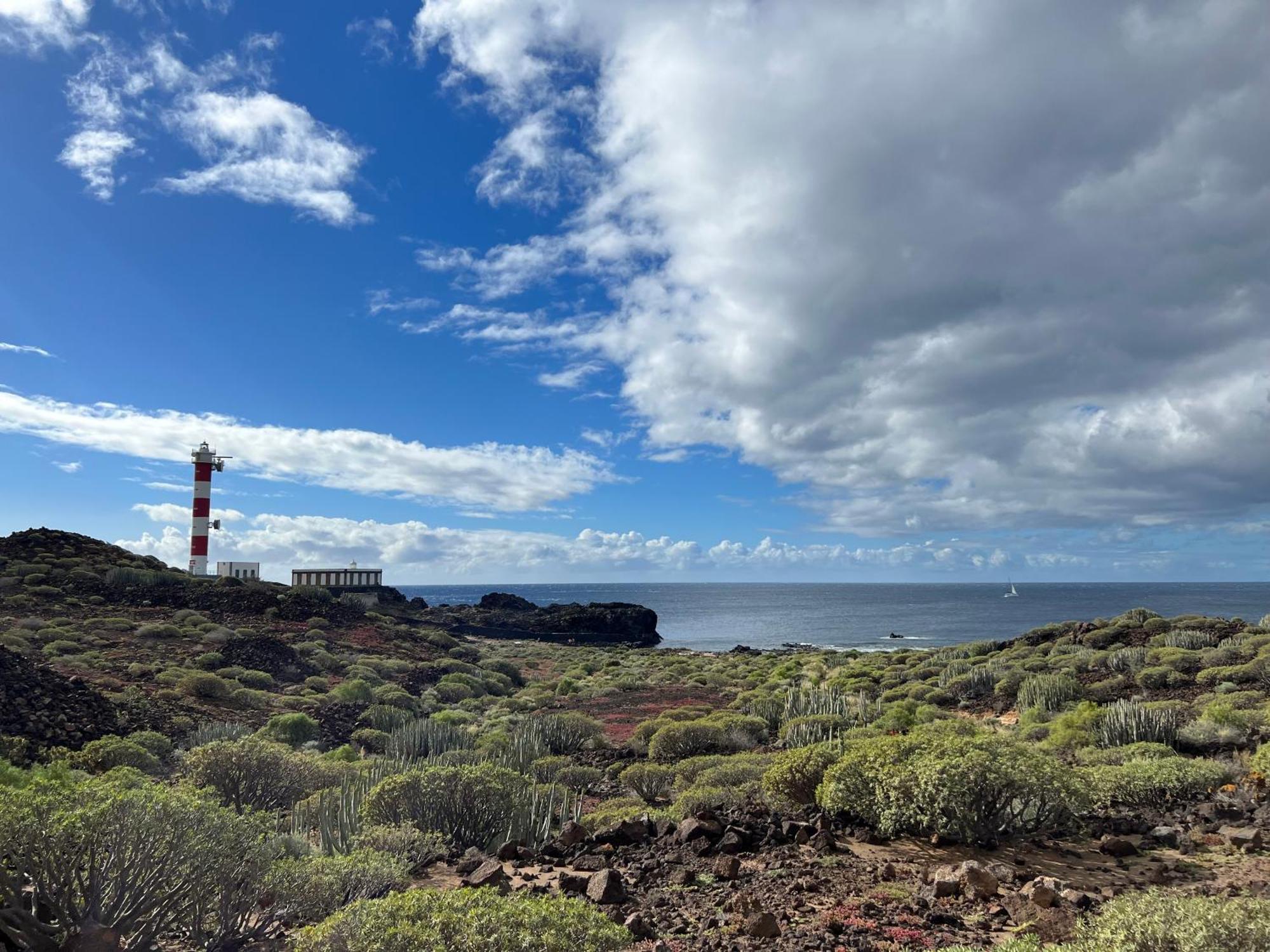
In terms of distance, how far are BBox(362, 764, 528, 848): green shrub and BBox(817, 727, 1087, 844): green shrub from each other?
397 centimetres

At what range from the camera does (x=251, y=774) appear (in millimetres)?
11188

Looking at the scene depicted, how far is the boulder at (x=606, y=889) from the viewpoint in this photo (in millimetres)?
6473

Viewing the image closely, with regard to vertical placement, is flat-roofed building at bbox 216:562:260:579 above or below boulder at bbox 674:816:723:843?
above

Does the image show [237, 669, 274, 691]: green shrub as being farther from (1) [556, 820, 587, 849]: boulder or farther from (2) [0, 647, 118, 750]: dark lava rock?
(1) [556, 820, 587, 849]: boulder

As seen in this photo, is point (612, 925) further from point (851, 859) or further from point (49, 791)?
point (49, 791)

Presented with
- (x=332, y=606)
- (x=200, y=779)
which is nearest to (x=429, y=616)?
(x=332, y=606)

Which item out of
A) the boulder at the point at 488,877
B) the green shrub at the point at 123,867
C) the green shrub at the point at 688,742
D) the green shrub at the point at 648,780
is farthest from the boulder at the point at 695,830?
the green shrub at the point at 688,742

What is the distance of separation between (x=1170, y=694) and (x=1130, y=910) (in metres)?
16.7

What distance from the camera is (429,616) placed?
7175cm

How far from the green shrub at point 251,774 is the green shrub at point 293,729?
7.27 m

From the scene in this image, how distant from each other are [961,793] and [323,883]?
6.16 metres

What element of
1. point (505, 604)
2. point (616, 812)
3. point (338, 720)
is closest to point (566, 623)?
point (505, 604)

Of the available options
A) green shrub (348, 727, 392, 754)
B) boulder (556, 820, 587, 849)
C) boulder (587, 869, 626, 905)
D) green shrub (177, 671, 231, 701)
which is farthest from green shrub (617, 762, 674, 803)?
green shrub (177, 671, 231, 701)

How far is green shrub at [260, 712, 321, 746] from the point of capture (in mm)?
18750
